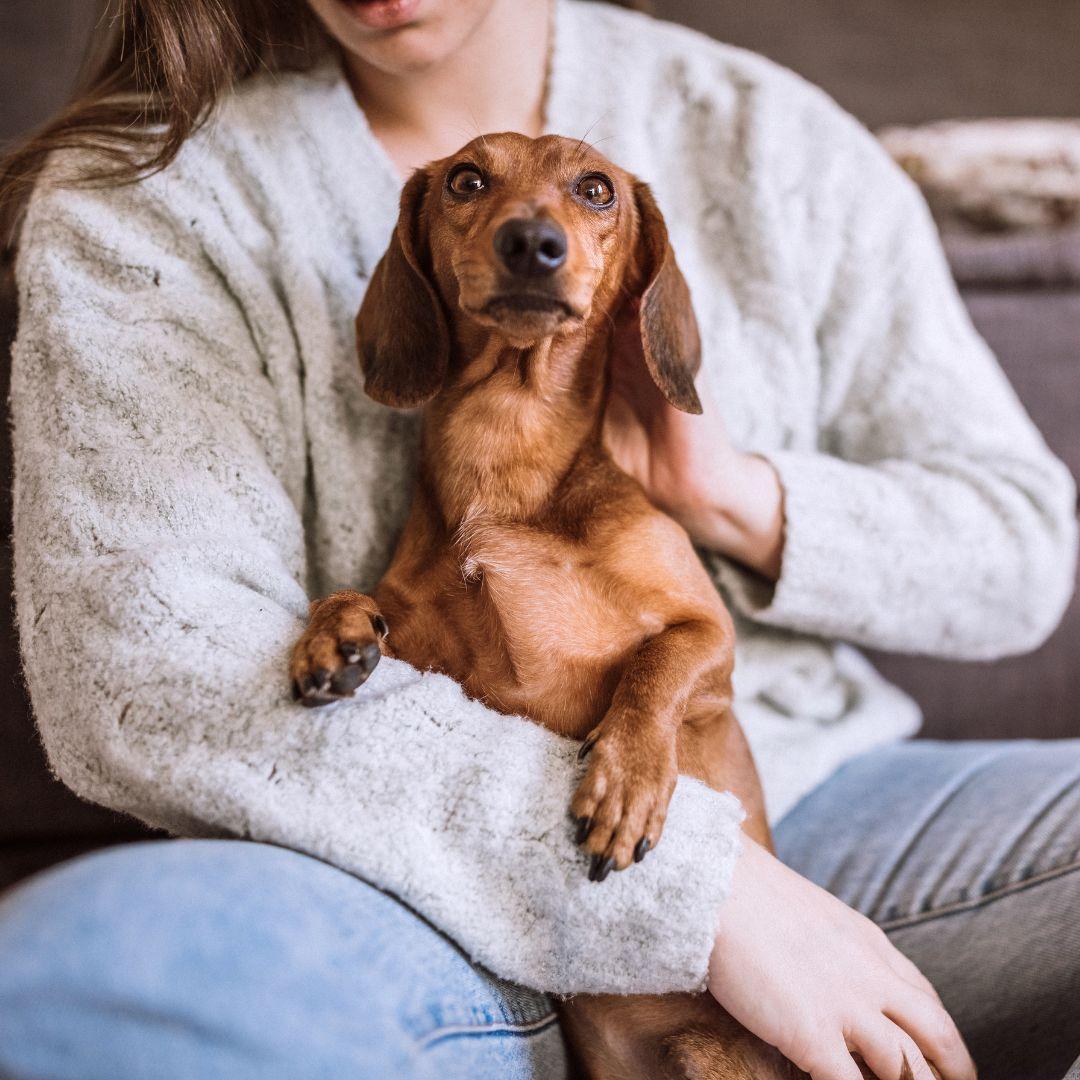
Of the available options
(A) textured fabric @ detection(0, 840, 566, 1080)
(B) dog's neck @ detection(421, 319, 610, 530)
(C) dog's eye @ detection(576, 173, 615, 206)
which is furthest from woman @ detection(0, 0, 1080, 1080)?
(C) dog's eye @ detection(576, 173, 615, 206)

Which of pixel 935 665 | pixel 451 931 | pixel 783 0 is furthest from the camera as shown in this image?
pixel 783 0

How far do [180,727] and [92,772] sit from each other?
4.6 inches

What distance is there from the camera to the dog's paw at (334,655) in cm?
88

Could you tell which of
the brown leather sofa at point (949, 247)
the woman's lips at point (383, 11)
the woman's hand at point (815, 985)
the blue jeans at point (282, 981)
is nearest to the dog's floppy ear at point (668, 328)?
the woman's lips at point (383, 11)

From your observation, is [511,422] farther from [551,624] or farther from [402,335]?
[551,624]

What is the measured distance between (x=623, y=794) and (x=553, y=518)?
389 mm

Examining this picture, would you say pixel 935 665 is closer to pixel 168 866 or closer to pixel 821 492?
pixel 821 492

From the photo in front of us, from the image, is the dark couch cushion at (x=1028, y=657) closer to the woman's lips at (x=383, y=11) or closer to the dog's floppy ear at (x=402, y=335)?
the dog's floppy ear at (x=402, y=335)

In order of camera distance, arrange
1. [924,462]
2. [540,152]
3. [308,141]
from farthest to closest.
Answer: [924,462], [308,141], [540,152]

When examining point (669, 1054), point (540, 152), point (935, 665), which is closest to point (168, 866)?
point (669, 1054)

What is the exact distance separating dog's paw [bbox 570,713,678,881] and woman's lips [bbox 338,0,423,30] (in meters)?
0.83

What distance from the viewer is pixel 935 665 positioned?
183cm

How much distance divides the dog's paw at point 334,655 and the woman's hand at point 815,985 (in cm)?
40

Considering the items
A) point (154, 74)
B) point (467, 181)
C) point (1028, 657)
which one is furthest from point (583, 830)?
point (1028, 657)
